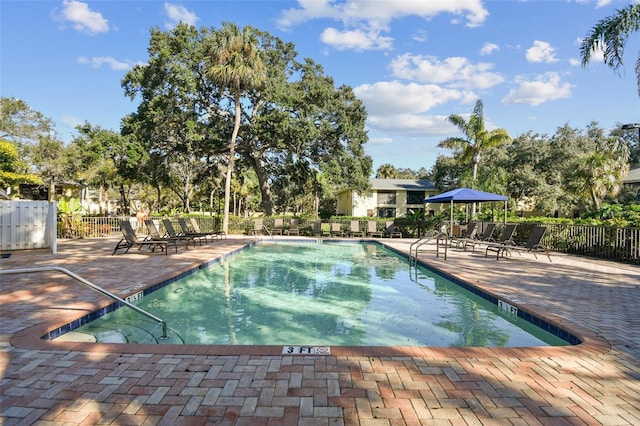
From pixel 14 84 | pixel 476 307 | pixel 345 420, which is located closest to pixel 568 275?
pixel 476 307

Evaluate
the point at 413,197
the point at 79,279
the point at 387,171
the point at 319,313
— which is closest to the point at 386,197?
the point at 413,197

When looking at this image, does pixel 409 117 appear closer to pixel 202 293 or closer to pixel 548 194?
pixel 548 194

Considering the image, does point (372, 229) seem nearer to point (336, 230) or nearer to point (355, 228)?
point (355, 228)

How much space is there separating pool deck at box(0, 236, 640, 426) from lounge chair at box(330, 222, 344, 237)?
15.8m

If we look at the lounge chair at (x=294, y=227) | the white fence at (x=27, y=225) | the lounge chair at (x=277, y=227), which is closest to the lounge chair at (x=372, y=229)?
the lounge chair at (x=294, y=227)

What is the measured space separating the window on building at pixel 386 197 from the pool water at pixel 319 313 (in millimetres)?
28803

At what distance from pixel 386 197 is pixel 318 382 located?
1427 inches

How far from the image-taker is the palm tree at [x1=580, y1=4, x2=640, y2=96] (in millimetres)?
9781

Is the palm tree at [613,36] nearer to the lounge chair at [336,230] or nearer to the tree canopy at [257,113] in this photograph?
the lounge chair at [336,230]

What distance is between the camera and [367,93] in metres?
25.5

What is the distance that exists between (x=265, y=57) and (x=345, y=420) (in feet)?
77.0

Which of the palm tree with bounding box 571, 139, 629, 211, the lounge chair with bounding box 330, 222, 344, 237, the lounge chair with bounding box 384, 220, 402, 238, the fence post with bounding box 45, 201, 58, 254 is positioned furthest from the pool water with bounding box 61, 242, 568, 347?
the palm tree with bounding box 571, 139, 629, 211

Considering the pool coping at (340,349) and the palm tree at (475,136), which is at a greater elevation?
the palm tree at (475,136)

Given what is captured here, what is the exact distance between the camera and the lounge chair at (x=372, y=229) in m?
20.2
